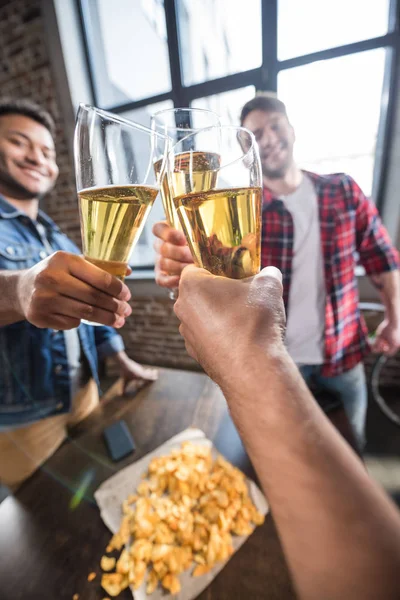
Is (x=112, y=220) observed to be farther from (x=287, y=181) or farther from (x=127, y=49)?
(x=127, y=49)

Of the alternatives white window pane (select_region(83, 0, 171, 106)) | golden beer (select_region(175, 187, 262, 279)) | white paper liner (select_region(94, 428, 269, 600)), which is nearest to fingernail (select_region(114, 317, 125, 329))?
golden beer (select_region(175, 187, 262, 279))

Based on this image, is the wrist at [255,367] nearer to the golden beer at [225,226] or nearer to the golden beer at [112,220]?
the golden beer at [225,226]

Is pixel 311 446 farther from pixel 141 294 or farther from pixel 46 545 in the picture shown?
pixel 141 294

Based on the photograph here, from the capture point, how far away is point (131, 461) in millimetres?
775

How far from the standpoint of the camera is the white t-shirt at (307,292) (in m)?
0.87

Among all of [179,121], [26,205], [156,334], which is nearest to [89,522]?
[179,121]

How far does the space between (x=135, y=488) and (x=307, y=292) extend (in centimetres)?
81

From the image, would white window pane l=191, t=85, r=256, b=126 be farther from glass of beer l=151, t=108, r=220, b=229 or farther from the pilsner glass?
the pilsner glass

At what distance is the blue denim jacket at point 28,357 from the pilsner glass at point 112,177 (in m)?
0.60

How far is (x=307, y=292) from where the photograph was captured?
983mm

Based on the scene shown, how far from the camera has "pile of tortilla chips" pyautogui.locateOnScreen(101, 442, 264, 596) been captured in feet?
1.73

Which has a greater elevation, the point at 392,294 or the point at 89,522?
the point at 392,294

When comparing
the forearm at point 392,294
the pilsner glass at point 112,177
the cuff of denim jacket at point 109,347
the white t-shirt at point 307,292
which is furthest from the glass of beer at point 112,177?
the forearm at point 392,294

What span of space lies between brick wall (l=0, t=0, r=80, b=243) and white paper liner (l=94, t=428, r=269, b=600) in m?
2.00
